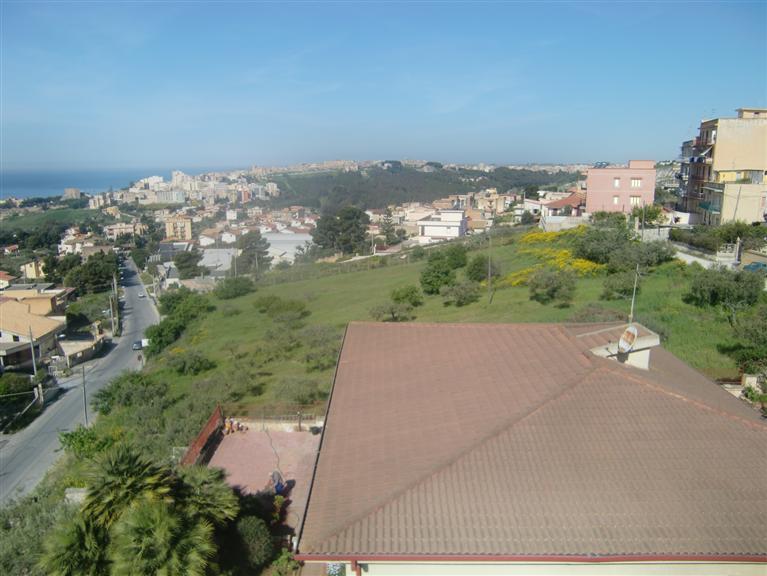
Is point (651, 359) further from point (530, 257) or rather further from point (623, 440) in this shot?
point (530, 257)

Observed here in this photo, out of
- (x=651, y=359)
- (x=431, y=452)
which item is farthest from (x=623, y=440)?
(x=651, y=359)

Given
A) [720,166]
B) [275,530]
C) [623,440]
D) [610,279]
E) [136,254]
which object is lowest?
[136,254]

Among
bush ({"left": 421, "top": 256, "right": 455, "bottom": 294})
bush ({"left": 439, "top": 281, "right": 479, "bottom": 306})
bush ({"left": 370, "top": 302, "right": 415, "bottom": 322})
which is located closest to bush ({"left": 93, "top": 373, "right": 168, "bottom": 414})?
bush ({"left": 370, "top": 302, "right": 415, "bottom": 322})

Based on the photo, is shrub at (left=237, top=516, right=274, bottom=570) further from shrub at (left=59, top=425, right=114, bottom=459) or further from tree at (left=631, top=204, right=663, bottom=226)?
tree at (left=631, top=204, right=663, bottom=226)

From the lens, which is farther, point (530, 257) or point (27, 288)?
point (27, 288)

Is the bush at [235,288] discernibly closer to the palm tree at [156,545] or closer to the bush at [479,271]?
the bush at [479,271]

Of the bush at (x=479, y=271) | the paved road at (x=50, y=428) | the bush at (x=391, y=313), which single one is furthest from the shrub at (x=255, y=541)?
the bush at (x=479, y=271)

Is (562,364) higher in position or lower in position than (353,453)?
higher
